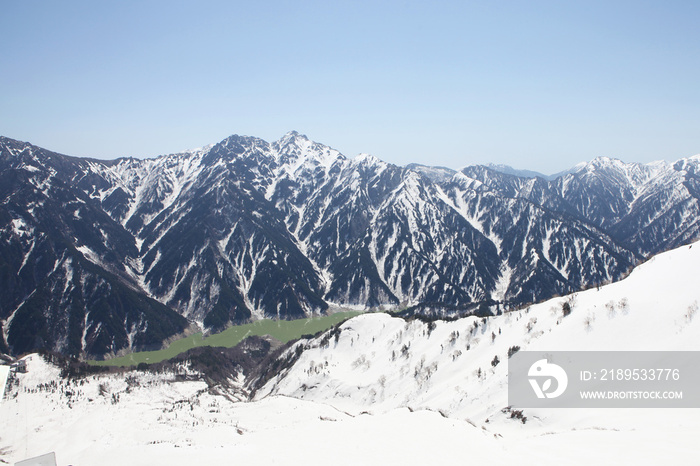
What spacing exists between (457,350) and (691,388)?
72.9 metres

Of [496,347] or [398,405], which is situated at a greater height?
[496,347]

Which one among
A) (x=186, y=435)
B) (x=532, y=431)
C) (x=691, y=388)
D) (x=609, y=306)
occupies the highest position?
(x=609, y=306)

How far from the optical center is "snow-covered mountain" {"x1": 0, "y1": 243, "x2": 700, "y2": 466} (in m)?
43.4

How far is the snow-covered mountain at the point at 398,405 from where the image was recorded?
43438mm

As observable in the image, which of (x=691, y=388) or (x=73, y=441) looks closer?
(x=691, y=388)

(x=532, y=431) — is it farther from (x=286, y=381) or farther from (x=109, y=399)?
(x=109, y=399)

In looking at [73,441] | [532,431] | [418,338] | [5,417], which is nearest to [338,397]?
[418,338]

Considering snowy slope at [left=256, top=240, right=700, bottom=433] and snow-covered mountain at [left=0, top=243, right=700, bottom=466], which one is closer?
snow-covered mountain at [left=0, top=243, right=700, bottom=466]

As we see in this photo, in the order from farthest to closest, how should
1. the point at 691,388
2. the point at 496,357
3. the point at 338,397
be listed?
the point at 338,397 → the point at 496,357 → the point at 691,388

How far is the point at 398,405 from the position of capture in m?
113

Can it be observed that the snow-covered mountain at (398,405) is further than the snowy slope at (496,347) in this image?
No

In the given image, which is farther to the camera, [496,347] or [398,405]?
[398,405]

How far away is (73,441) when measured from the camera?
349 feet

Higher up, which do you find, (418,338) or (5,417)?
(418,338)
